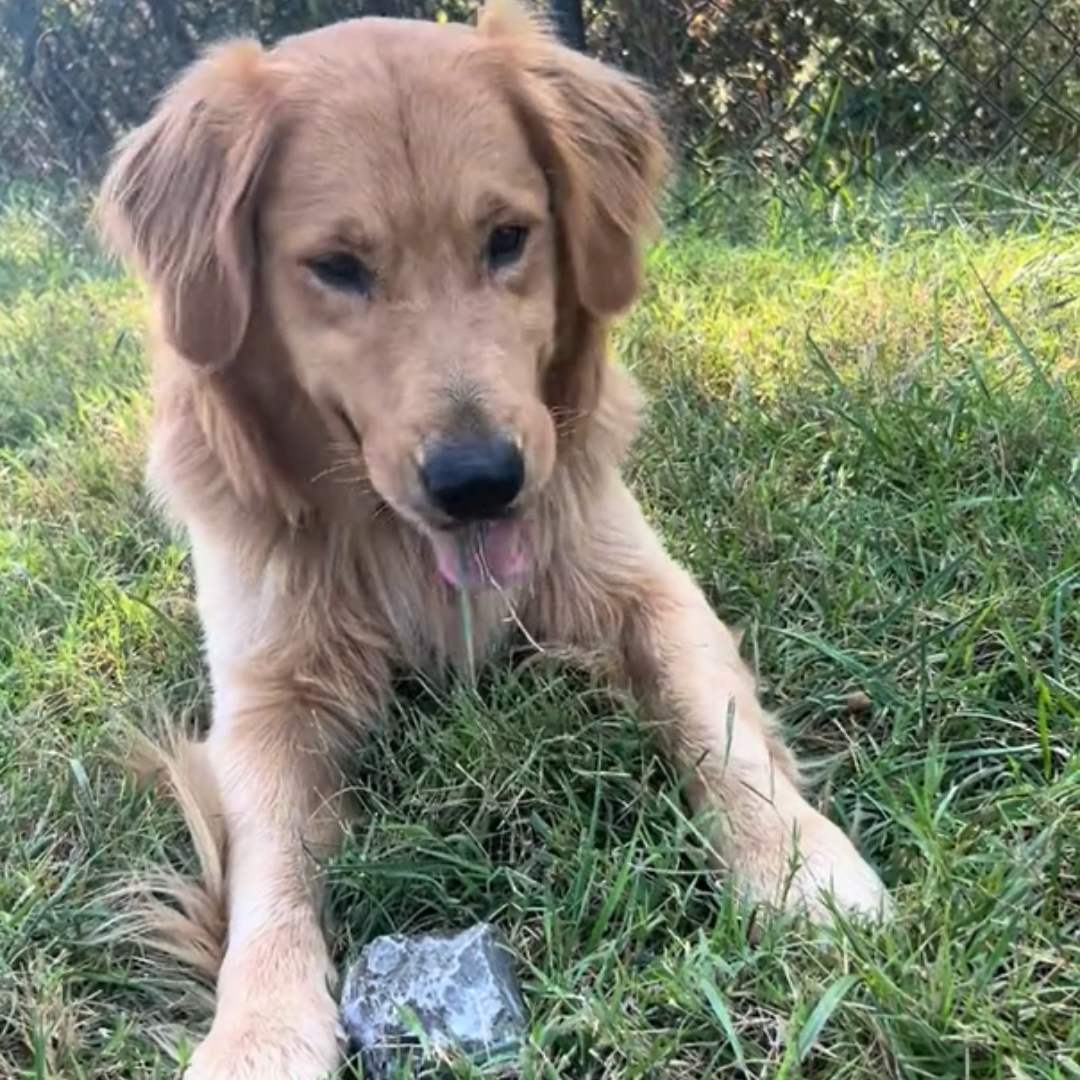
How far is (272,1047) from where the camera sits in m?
1.80

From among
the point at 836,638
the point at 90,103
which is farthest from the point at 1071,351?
the point at 90,103

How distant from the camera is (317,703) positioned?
7.89 ft

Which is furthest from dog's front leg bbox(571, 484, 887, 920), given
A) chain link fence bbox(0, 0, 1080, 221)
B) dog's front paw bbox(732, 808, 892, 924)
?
chain link fence bbox(0, 0, 1080, 221)

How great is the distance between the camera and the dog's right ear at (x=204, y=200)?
89.4 inches

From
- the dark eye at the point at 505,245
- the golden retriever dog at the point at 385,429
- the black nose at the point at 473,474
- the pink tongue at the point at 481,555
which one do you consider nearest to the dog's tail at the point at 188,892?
the golden retriever dog at the point at 385,429

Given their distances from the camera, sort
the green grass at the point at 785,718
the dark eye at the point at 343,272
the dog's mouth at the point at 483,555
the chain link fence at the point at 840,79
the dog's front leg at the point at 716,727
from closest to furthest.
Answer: the green grass at the point at 785,718 < the dog's front leg at the point at 716,727 < the dark eye at the point at 343,272 < the dog's mouth at the point at 483,555 < the chain link fence at the point at 840,79

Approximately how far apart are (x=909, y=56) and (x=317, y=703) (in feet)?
12.6

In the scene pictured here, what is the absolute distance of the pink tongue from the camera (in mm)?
2309

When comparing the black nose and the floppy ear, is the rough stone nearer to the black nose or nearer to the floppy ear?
the black nose

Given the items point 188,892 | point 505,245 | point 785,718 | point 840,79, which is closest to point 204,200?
point 505,245

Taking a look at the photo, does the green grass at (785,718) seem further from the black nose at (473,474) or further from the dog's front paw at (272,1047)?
the black nose at (473,474)

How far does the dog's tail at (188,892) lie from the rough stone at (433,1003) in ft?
1.05

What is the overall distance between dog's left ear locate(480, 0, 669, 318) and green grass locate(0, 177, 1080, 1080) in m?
0.59

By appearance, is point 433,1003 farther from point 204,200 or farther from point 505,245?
point 204,200
